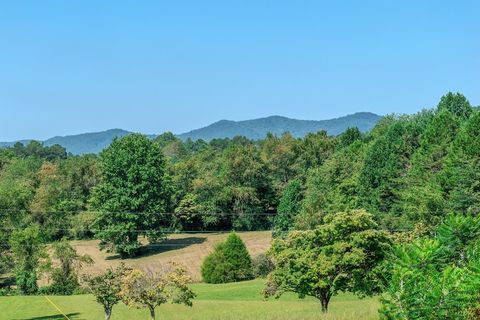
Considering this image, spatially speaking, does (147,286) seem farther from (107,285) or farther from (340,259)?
(340,259)

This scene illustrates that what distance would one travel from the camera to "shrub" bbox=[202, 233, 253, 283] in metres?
61.0

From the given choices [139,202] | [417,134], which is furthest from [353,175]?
[139,202]

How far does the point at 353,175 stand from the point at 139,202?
27693 millimetres

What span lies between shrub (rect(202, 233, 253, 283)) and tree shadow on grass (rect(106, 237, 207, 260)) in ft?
55.8

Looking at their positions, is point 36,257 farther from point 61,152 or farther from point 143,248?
point 61,152

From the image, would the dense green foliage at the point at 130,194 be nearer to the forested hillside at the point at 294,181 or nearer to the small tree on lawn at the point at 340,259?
the forested hillside at the point at 294,181

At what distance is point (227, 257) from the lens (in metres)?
61.5

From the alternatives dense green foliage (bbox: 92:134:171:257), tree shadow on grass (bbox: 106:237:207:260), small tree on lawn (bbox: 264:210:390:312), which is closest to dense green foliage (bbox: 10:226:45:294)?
dense green foliage (bbox: 92:134:171:257)

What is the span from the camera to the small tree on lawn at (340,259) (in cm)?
2772

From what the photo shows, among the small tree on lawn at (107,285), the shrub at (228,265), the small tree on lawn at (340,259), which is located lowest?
the shrub at (228,265)

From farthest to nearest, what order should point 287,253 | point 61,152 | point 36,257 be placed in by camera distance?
point 61,152
point 36,257
point 287,253

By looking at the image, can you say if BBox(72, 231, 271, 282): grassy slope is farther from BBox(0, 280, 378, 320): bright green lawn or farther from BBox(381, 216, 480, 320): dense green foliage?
BBox(381, 216, 480, 320): dense green foliage

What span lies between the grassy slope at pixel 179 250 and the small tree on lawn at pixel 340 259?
37.3m

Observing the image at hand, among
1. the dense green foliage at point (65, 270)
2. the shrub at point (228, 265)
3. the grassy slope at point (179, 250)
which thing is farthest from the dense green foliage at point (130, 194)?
the shrub at point (228, 265)
